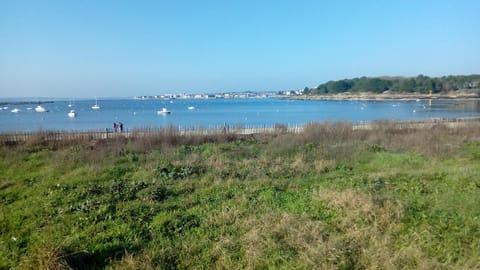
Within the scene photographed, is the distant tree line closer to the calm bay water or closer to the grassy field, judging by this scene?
the calm bay water

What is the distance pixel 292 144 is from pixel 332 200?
33.2ft

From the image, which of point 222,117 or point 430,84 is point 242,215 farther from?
point 430,84

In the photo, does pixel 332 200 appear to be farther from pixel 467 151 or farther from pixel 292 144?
pixel 467 151

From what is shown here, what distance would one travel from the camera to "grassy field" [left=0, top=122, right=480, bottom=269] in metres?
5.88

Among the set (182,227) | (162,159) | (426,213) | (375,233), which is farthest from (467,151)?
(182,227)

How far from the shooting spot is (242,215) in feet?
25.3

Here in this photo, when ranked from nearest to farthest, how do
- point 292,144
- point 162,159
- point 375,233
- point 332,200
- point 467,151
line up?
point 375,233, point 332,200, point 162,159, point 467,151, point 292,144


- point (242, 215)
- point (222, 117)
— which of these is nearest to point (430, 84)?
point (222, 117)

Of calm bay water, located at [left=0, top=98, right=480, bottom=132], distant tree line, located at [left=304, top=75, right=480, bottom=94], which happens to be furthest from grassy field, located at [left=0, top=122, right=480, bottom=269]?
distant tree line, located at [left=304, top=75, right=480, bottom=94]

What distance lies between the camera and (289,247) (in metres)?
6.22

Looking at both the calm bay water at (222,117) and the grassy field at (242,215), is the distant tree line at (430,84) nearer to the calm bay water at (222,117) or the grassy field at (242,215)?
the calm bay water at (222,117)

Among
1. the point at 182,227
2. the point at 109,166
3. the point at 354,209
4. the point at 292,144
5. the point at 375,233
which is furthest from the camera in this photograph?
the point at 292,144

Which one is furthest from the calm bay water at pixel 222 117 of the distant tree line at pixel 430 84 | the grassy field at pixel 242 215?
the distant tree line at pixel 430 84

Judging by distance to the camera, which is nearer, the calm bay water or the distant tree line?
the calm bay water
